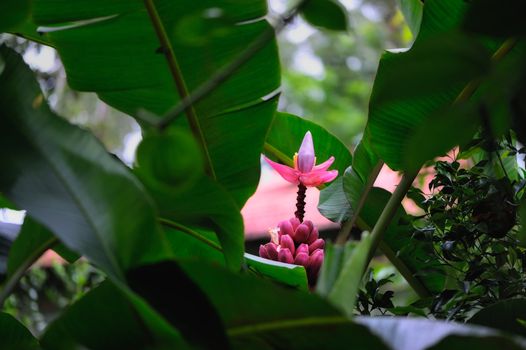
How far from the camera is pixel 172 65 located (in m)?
0.82

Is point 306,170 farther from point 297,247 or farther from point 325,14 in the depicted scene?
point 325,14

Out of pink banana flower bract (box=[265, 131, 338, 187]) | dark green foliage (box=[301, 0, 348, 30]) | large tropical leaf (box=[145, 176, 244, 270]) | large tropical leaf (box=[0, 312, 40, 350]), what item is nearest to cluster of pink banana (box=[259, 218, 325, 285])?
pink banana flower bract (box=[265, 131, 338, 187])

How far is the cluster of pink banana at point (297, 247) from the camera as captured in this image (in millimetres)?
840

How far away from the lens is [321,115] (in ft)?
31.3

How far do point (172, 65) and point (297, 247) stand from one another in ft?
A: 0.97

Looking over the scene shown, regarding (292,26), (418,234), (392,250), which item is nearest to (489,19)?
(292,26)

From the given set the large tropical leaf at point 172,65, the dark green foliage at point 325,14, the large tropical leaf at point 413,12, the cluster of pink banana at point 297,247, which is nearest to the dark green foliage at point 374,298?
the cluster of pink banana at point 297,247

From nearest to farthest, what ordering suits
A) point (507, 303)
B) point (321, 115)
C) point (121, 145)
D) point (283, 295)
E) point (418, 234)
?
point (283, 295) → point (507, 303) → point (418, 234) → point (121, 145) → point (321, 115)

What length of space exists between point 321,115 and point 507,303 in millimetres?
8989

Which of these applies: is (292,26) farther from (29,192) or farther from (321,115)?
(321,115)

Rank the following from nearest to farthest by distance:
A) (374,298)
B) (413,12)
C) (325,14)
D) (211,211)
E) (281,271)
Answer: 1. (325,14)
2. (211,211)
3. (281,271)
4. (374,298)
5. (413,12)

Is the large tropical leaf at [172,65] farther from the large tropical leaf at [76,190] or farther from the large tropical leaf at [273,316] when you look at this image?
the large tropical leaf at [273,316]

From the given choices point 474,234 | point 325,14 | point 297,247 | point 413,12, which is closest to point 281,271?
point 297,247

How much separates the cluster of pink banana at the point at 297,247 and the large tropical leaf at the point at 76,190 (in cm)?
37
